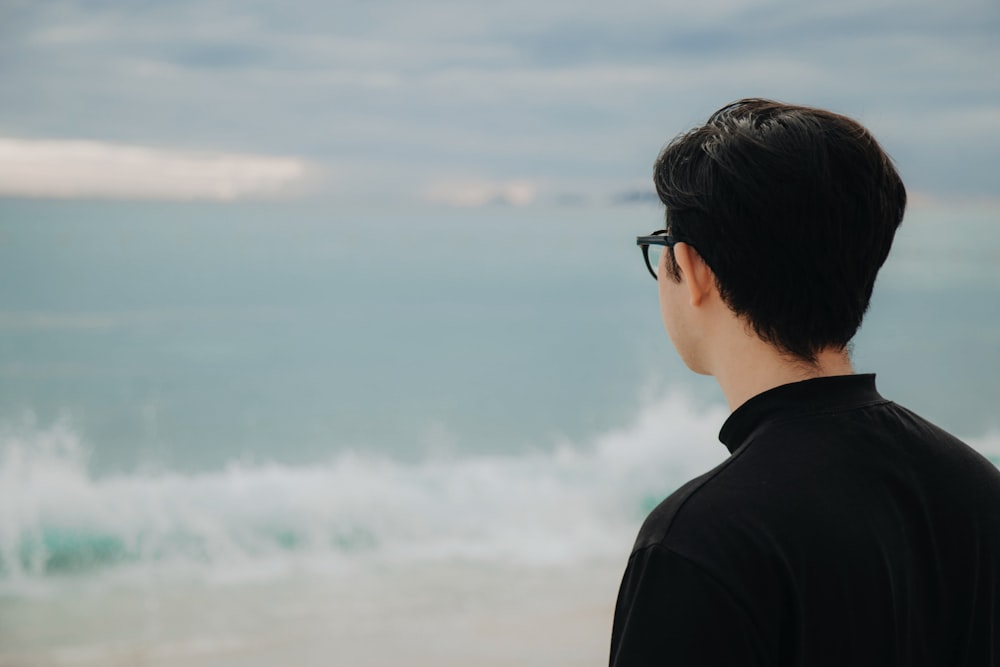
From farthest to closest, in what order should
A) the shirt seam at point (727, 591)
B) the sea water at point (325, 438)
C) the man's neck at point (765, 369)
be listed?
1. the sea water at point (325, 438)
2. the man's neck at point (765, 369)
3. the shirt seam at point (727, 591)

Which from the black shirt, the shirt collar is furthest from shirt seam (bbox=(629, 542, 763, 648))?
the shirt collar

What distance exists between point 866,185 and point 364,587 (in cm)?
539

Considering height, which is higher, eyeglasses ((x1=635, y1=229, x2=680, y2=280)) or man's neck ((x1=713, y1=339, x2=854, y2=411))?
eyeglasses ((x1=635, y1=229, x2=680, y2=280))

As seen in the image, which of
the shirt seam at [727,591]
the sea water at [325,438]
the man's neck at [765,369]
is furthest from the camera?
the sea water at [325,438]

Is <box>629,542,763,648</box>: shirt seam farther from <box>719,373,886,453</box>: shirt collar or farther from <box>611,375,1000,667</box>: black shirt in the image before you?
<box>719,373,886,453</box>: shirt collar

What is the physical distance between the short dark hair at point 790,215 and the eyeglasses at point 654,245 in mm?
26

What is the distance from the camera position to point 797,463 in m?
0.59

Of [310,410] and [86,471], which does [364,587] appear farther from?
[310,410]

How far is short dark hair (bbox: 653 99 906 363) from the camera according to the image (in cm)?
65

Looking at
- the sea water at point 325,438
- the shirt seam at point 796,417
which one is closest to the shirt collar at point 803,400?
the shirt seam at point 796,417

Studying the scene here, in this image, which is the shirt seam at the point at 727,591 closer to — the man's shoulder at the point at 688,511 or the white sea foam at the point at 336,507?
the man's shoulder at the point at 688,511

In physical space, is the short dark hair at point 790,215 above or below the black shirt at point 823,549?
above

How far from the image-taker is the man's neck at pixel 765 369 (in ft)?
2.19

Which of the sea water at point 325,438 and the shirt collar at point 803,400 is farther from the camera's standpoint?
the sea water at point 325,438
